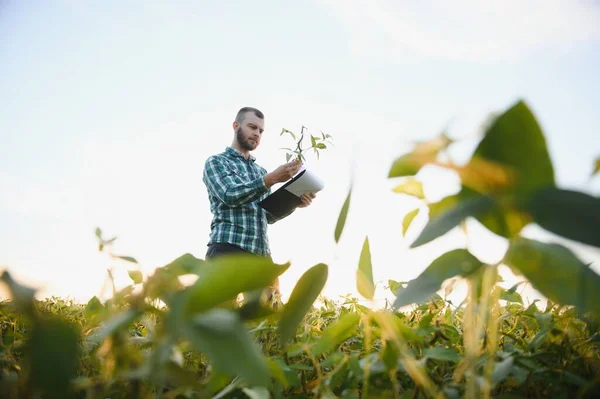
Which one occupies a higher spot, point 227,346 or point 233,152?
point 233,152

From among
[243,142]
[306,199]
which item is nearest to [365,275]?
[306,199]

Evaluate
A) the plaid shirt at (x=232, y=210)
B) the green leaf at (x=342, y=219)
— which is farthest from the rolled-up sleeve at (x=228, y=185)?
the green leaf at (x=342, y=219)

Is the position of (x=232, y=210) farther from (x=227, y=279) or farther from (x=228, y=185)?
(x=227, y=279)

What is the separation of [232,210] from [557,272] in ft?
11.3

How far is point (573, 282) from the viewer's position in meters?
0.22

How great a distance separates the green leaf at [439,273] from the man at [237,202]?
2914 millimetres

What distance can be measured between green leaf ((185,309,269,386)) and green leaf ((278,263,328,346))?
0.10m

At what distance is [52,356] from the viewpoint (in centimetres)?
21

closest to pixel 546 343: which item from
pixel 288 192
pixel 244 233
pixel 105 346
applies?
pixel 105 346

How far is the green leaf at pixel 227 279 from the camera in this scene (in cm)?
23

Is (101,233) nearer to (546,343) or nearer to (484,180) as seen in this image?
(484,180)

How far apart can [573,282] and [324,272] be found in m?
0.16

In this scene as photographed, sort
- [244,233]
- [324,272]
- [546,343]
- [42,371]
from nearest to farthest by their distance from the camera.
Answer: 1. [42,371]
2. [324,272]
3. [546,343]
4. [244,233]

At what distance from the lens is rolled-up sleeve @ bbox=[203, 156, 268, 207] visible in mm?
3215
